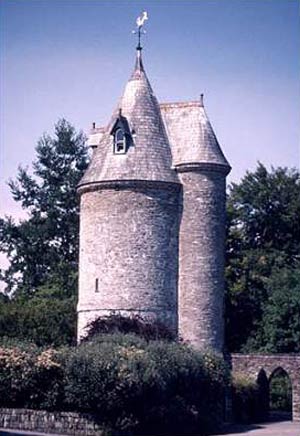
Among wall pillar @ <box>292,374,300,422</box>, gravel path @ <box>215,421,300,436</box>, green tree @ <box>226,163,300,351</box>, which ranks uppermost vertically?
green tree @ <box>226,163,300,351</box>

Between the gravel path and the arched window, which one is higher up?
the arched window

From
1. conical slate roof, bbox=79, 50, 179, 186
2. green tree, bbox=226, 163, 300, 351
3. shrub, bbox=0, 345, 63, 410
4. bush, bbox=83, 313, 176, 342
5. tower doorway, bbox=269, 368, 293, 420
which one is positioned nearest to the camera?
shrub, bbox=0, 345, 63, 410

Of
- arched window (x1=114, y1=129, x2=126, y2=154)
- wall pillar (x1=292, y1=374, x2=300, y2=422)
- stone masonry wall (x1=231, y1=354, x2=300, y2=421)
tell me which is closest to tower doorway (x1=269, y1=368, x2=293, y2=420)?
stone masonry wall (x1=231, y1=354, x2=300, y2=421)

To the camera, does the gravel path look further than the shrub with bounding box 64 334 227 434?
Yes

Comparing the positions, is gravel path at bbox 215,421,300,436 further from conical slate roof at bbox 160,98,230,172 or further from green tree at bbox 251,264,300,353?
conical slate roof at bbox 160,98,230,172

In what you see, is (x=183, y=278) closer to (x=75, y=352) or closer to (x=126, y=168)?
(x=126, y=168)

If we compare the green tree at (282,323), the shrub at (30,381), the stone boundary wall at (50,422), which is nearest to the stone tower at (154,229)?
the green tree at (282,323)

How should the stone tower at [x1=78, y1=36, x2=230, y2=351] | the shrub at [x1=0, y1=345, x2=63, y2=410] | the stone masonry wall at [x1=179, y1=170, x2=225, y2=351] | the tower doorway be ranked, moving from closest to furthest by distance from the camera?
the shrub at [x1=0, y1=345, x2=63, y2=410]
the stone tower at [x1=78, y1=36, x2=230, y2=351]
the stone masonry wall at [x1=179, y1=170, x2=225, y2=351]
the tower doorway

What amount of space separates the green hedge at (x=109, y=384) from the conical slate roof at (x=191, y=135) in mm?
13345

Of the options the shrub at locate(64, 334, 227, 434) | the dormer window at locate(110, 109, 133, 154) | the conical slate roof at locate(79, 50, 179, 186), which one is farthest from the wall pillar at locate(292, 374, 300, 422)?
the dormer window at locate(110, 109, 133, 154)

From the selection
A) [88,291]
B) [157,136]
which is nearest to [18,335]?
[88,291]

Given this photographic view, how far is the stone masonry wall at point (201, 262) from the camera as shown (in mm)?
43812

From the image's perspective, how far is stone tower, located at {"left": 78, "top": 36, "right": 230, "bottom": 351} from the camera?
43406 millimetres

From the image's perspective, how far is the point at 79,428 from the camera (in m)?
31.3
